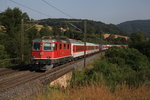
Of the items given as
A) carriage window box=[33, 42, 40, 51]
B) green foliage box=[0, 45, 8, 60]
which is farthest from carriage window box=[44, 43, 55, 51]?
green foliage box=[0, 45, 8, 60]

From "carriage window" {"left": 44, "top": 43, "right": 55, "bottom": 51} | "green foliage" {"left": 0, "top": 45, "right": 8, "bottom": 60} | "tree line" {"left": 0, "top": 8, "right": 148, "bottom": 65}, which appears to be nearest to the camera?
"carriage window" {"left": 44, "top": 43, "right": 55, "bottom": 51}

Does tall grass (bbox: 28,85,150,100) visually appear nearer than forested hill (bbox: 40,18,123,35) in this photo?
Yes

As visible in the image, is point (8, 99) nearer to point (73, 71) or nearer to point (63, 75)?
point (63, 75)

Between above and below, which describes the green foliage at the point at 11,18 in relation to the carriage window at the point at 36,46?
above

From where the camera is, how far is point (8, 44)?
28469mm

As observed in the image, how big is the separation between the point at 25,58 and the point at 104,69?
12543mm

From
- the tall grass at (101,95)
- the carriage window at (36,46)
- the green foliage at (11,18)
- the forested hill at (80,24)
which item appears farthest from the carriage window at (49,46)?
the green foliage at (11,18)

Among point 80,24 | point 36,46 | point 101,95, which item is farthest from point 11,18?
point 101,95

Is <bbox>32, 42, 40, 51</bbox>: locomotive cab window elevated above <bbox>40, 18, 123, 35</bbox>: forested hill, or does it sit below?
below

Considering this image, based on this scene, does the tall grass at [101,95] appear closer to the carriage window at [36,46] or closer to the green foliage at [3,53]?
the carriage window at [36,46]

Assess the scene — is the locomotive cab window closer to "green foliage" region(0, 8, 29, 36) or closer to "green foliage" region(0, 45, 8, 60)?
"green foliage" region(0, 45, 8, 60)

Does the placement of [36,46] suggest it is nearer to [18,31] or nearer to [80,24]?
[18,31]

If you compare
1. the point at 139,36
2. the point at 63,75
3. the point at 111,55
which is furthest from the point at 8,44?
the point at 139,36

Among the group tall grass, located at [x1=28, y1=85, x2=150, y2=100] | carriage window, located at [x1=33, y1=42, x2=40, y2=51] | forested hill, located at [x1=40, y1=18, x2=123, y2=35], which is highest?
forested hill, located at [x1=40, y1=18, x2=123, y2=35]
